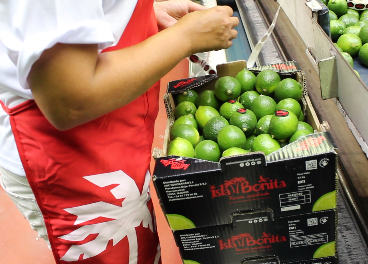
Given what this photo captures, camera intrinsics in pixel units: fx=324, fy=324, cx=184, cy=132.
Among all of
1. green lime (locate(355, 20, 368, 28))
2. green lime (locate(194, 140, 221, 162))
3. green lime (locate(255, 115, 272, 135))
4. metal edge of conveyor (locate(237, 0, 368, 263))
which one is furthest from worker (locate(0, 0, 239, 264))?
green lime (locate(355, 20, 368, 28))

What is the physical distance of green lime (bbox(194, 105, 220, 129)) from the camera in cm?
156

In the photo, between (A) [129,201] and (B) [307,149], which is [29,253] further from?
(B) [307,149]

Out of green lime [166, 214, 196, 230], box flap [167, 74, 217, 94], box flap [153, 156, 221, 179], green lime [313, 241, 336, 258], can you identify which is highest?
box flap [153, 156, 221, 179]

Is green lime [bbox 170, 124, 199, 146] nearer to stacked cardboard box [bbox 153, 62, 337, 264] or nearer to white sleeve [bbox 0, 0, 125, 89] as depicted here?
stacked cardboard box [bbox 153, 62, 337, 264]

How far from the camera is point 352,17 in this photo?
2066mm

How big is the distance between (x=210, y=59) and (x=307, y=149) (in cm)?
188

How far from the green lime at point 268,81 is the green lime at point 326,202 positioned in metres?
0.62

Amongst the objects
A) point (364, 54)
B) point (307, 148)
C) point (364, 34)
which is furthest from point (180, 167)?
point (364, 34)

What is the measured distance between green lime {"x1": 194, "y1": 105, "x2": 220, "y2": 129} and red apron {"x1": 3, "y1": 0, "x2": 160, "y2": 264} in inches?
12.7

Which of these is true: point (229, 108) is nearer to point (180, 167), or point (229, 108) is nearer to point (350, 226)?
point (180, 167)

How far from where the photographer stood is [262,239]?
1274 millimetres

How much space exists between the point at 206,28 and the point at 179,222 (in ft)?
2.31

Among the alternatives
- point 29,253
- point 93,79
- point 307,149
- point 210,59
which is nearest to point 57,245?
point 93,79

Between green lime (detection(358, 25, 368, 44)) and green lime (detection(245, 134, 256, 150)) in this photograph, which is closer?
green lime (detection(245, 134, 256, 150))
